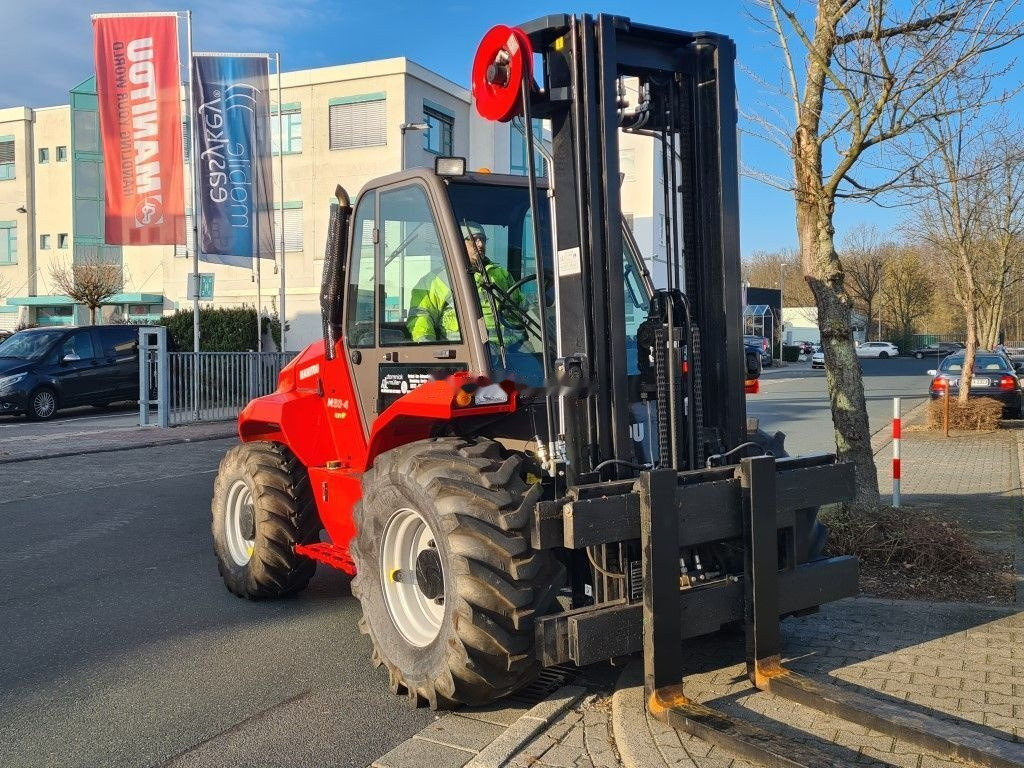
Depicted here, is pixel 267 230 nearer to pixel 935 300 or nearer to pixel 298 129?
pixel 298 129

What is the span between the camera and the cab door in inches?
188

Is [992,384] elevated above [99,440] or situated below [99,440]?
above

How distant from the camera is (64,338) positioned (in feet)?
67.5

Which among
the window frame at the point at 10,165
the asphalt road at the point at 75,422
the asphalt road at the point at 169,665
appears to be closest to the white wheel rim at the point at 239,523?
the asphalt road at the point at 169,665

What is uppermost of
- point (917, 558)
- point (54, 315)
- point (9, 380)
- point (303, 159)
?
point (303, 159)

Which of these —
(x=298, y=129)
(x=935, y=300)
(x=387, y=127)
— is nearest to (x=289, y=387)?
(x=387, y=127)

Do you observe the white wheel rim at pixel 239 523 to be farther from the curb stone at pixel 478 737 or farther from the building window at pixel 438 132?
the building window at pixel 438 132

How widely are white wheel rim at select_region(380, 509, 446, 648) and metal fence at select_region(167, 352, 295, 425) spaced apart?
13.6 meters

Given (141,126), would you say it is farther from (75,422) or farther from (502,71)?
(502,71)

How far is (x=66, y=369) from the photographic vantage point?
20297 mm

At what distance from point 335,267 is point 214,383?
14198mm

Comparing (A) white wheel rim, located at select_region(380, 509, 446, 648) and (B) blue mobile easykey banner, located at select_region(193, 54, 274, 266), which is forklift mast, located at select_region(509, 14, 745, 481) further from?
(B) blue mobile easykey banner, located at select_region(193, 54, 274, 266)

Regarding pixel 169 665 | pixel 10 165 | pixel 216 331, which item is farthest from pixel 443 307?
pixel 10 165

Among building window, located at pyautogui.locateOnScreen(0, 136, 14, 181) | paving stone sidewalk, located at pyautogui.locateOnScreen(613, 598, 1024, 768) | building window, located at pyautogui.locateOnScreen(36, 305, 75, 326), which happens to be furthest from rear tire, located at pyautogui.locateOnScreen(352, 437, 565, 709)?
building window, located at pyautogui.locateOnScreen(0, 136, 14, 181)
